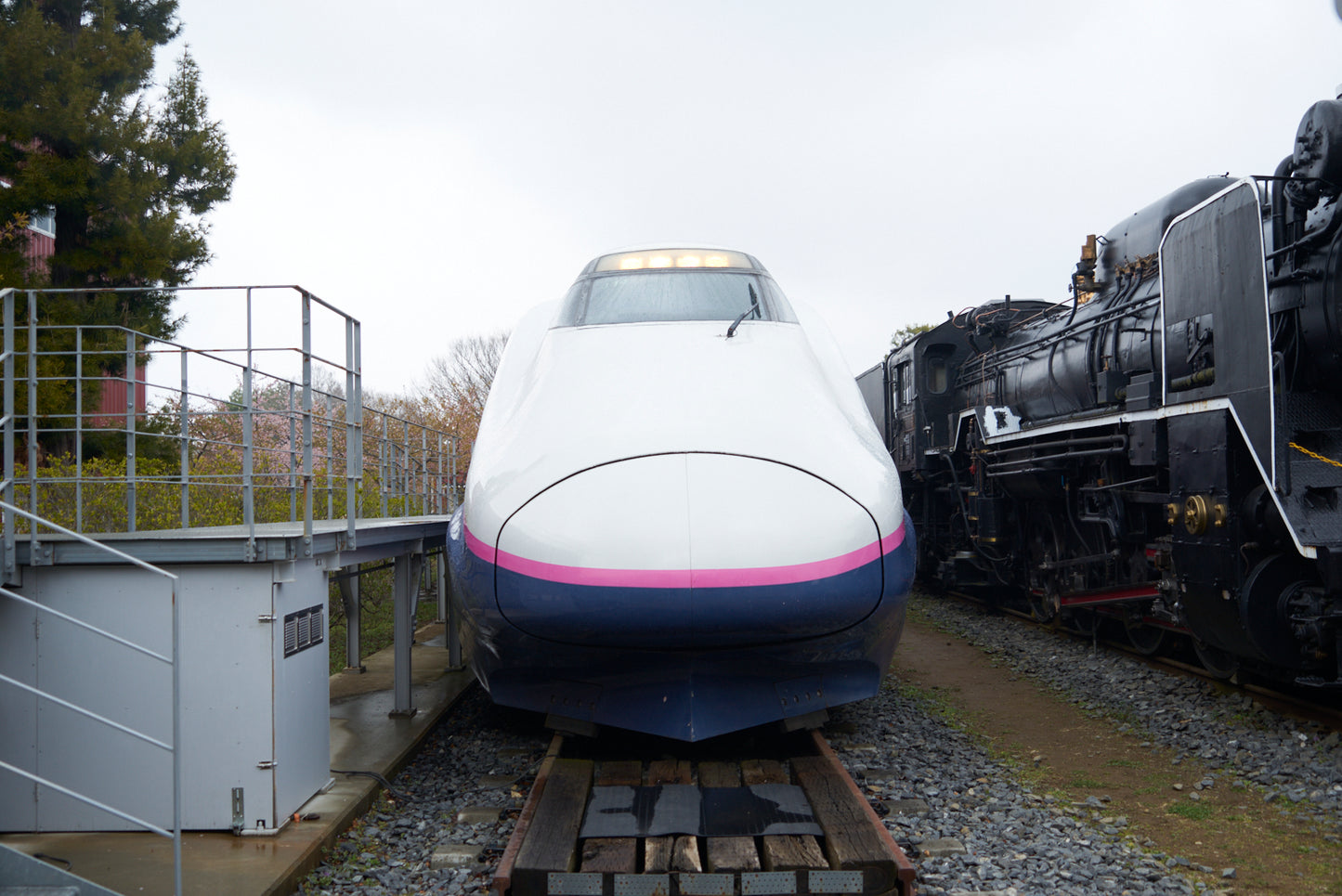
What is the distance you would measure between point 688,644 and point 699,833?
685 mm

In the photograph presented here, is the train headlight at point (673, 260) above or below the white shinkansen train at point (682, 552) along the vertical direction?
above

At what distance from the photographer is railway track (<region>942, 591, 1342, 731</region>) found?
18.6ft

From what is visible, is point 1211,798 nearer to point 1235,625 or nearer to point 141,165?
point 1235,625

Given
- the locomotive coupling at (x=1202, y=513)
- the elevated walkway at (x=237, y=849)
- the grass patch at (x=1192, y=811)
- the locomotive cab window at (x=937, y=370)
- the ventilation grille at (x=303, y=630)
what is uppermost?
the locomotive cab window at (x=937, y=370)

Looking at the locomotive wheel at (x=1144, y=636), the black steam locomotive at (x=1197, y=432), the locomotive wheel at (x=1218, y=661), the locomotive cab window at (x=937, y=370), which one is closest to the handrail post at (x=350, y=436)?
the black steam locomotive at (x=1197, y=432)

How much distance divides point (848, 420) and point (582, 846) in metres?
2.31

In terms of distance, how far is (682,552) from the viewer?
3.66m

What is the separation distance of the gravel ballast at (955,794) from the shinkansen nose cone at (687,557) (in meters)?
0.98

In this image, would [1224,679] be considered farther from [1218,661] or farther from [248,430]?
[248,430]

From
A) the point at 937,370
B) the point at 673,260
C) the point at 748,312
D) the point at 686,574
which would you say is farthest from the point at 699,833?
the point at 937,370

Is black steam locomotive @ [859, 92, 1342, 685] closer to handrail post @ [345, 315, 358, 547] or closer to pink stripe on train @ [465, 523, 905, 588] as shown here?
pink stripe on train @ [465, 523, 905, 588]

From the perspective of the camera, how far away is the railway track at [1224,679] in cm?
568

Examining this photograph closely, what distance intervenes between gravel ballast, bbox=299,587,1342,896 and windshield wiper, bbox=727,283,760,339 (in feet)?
7.69

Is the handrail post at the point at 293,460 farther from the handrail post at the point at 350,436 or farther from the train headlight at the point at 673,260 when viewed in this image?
the train headlight at the point at 673,260
